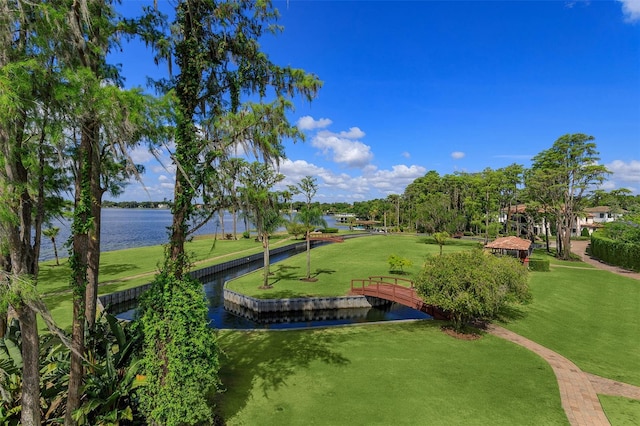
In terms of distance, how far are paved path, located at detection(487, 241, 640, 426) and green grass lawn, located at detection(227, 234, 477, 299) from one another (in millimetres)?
12965

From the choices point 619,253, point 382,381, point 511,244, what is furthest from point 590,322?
point 619,253

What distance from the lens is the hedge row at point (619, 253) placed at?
103 ft

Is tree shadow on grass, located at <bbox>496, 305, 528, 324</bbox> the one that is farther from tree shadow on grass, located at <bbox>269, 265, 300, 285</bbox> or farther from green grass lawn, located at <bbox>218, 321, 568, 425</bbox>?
tree shadow on grass, located at <bbox>269, 265, 300, 285</bbox>

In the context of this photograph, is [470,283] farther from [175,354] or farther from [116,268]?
[116,268]

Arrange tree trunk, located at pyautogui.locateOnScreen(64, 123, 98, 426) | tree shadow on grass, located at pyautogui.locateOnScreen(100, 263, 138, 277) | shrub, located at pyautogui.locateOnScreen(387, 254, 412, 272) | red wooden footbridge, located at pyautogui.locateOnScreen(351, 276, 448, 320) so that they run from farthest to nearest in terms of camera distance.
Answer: shrub, located at pyautogui.locateOnScreen(387, 254, 412, 272) < tree shadow on grass, located at pyautogui.locateOnScreen(100, 263, 138, 277) < red wooden footbridge, located at pyautogui.locateOnScreen(351, 276, 448, 320) < tree trunk, located at pyautogui.locateOnScreen(64, 123, 98, 426)

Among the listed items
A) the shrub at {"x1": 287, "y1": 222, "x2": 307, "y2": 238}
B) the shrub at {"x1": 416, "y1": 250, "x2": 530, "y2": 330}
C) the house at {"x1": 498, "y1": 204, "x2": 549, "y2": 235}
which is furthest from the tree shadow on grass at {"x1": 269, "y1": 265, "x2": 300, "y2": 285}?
the house at {"x1": 498, "y1": 204, "x2": 549, "y2": 235}

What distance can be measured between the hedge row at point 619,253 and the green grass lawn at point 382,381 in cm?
2805

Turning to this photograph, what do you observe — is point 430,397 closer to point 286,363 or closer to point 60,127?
point 286,363

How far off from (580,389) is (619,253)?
106 feet

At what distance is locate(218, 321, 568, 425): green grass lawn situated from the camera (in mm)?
8906

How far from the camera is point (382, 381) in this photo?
10.7 meters

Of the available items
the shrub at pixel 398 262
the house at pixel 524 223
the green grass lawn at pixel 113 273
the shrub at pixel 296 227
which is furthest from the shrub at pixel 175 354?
the house at pixel 524 223

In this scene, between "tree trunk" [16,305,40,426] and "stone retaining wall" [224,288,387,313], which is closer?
"tree trunk" [16,305,40,426]

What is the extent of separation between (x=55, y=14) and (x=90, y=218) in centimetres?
398
